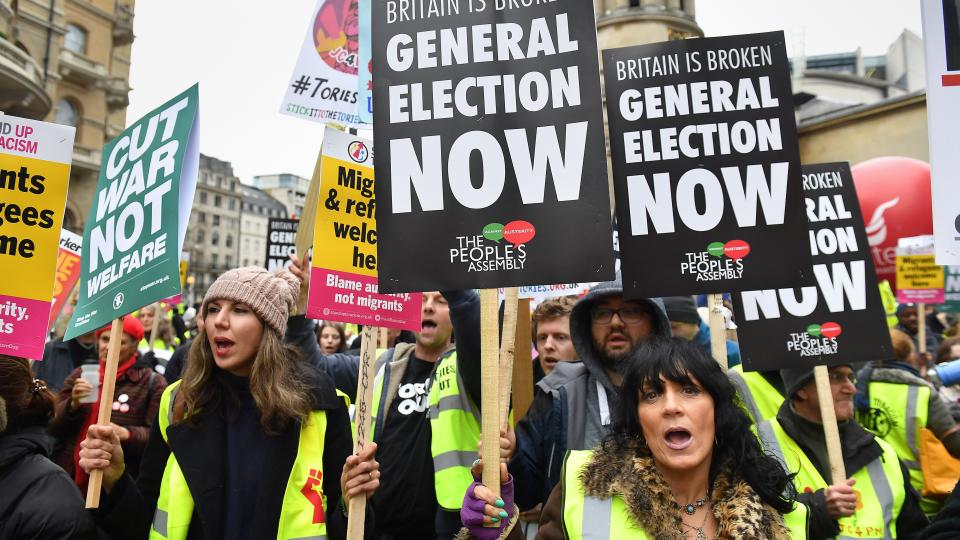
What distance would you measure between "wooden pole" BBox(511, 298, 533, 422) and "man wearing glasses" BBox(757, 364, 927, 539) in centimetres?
111

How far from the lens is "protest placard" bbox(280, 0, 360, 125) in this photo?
5184 millimetres

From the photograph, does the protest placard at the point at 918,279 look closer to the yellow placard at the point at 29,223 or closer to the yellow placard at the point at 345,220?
the yellow placard at the point at 345,220

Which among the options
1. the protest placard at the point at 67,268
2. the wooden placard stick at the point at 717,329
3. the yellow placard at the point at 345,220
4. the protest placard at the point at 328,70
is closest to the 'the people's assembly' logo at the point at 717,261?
the wooden placard stick at the point at 717,329

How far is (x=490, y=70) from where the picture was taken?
110 inches

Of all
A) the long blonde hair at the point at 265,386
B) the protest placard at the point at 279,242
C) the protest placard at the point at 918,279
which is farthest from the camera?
the protest placard at the point at 918,279

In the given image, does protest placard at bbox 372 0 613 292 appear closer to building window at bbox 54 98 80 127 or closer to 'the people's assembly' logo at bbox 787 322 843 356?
'the people's assembly' logo at bbox 787 322 843 356

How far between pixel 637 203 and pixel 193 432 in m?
1.98

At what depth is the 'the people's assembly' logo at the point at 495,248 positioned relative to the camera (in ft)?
8.61

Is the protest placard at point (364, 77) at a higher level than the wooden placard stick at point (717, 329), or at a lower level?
higher

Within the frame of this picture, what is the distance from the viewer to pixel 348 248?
3.35m

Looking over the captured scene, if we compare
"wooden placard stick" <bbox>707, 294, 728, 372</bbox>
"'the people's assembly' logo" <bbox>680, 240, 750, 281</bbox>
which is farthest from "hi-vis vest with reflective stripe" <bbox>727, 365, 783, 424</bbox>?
"'the people's assembly' logo" <bbox>680, 240, 750, 281</bbox>

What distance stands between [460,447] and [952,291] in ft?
33.8

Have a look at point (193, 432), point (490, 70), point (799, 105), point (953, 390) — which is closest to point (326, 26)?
point (490, 70)

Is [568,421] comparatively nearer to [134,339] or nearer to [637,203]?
[637,203]
